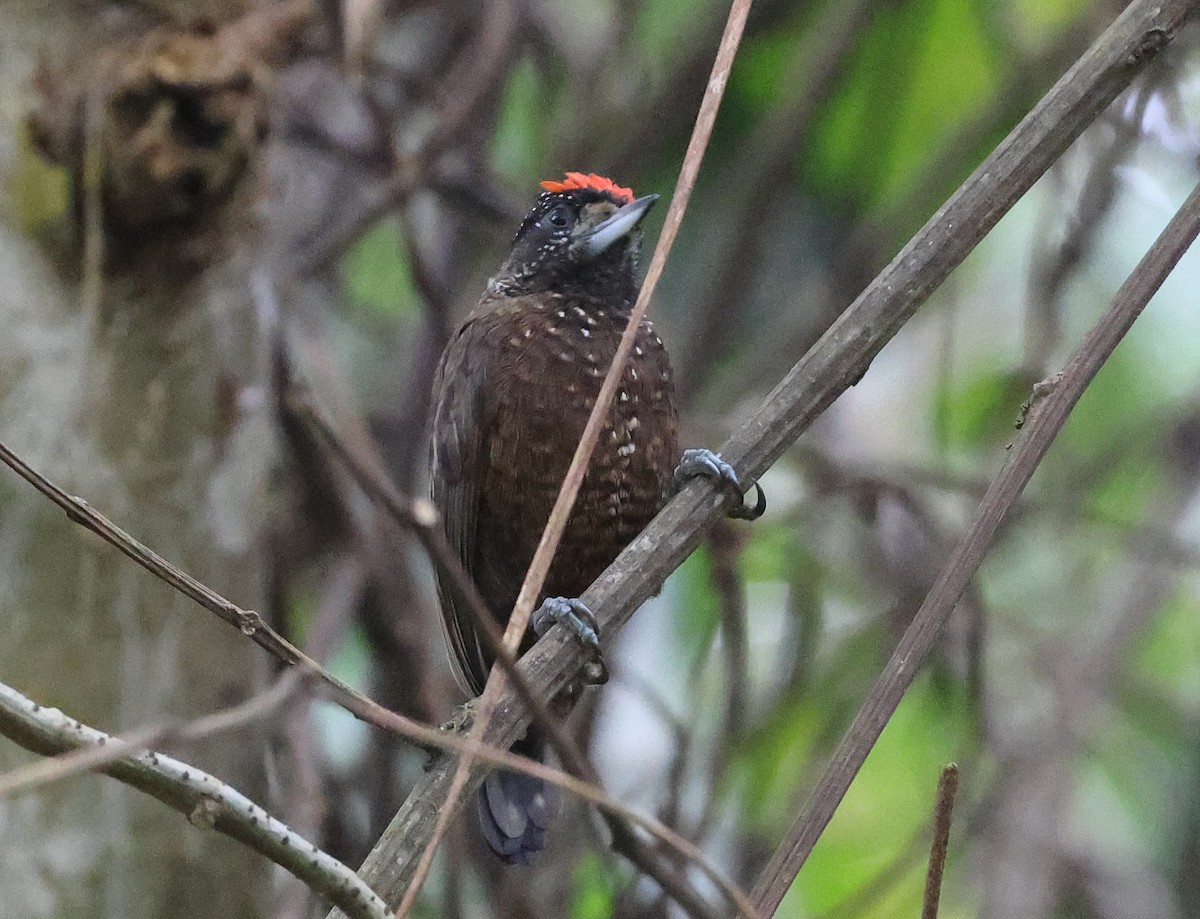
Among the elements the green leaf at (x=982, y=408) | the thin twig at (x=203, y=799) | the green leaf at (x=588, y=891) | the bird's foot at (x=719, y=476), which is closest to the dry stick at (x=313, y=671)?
the thin twig at (x=203, y=799)

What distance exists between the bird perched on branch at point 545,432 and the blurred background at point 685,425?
0.28m

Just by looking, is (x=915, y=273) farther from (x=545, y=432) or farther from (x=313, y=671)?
(x=545, y=432)

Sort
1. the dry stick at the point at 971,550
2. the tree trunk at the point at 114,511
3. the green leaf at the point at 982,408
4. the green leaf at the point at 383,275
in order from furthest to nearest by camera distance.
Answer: the green leaf at the point at 383,275
the green leaf at the point at 982,408
the tree trunk at the point at 114,511
the dry stick at the point at 971,550

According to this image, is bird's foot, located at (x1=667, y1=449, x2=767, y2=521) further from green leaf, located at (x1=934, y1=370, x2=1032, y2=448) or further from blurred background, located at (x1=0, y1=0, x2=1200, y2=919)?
green leaf, located at (x1=934, y1=370, x2=1032, y2=448)

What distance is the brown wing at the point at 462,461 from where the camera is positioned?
9.32 ft

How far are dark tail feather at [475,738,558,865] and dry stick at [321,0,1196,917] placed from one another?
1035mm

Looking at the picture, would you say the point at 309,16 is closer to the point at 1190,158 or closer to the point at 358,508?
the point at 358,508

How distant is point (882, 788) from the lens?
3.83m

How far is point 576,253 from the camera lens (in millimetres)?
2982

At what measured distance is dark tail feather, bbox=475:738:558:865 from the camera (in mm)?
2709

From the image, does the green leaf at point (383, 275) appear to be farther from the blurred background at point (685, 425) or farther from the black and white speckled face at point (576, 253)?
the black and white speckled face at point (576, 253)

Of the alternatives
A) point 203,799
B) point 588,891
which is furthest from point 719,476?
point 588,891

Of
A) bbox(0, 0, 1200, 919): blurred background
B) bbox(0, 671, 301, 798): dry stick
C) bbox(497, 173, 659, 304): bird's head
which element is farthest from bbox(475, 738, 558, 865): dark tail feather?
bbox(0, 671, 301, 798): dry stick

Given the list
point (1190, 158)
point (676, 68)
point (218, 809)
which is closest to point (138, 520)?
point (218, 809)
